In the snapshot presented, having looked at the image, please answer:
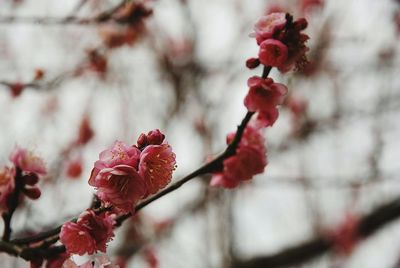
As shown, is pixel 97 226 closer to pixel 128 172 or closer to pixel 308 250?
pixel 128 172

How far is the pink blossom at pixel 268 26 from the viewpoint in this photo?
5.55ft

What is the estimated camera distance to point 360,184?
223 inches

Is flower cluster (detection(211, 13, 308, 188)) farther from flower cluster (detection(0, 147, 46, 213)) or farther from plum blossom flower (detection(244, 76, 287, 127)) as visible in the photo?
flower cluster (detection(0, 147, 46, 213))

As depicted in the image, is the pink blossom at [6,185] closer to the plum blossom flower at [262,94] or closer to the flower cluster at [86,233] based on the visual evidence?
the flower cluster at [86,233]

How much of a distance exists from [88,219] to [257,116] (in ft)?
2.71

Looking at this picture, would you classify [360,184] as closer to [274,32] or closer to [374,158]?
[374,158]

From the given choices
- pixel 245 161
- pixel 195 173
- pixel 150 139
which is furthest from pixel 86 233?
pixel 245 161

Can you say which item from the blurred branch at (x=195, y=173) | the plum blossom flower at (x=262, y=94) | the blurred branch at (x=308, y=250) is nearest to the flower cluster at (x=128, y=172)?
the blurred branch at (x=195, y=173)

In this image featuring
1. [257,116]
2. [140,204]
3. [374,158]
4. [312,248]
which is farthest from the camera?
[312,248]

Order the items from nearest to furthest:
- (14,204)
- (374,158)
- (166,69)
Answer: (14,204) → (374,158) → (166,69)

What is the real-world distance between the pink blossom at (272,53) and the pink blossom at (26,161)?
960 mm

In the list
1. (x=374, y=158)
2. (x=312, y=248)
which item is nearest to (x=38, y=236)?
(x=374, y=158)

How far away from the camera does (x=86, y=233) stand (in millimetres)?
1528

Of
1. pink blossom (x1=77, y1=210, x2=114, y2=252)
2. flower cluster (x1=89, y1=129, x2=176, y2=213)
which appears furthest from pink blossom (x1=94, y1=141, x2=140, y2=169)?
pink blossom (x1=77, y1=210, x2=114, y2=252)
